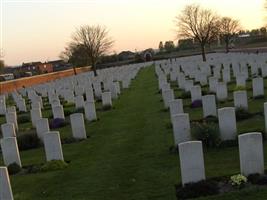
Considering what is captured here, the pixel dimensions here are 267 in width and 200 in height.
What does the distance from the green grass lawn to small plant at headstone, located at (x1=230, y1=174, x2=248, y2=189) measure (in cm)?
28

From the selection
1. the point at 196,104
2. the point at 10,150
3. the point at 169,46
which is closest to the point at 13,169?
the point at 10,150

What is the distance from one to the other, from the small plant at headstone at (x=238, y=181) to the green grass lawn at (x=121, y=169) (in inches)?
10.9

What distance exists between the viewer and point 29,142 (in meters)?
12.4

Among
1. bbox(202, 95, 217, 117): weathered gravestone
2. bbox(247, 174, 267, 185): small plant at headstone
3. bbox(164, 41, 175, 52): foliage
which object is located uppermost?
bbox(202, 95, 217, 117): weathered gravestone

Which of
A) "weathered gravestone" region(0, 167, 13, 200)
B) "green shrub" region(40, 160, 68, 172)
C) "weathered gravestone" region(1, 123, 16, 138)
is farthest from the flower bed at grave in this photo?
"weathered gravestone" region(1, 123, 16, 138)

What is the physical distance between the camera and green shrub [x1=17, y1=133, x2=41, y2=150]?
1233 centimetres

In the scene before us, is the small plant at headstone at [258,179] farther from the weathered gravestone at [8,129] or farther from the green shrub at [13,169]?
the weathered gravestone at [8,129]

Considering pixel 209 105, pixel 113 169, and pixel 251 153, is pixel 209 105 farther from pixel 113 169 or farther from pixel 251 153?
pixel 251 153

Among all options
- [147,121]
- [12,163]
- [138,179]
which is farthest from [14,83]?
[138,179]

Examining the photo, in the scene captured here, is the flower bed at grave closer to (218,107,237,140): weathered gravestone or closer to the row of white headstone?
the row of white headstone

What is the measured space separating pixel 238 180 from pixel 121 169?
258 cm

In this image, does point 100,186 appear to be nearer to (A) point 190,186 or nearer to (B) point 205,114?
(A) point 190,186

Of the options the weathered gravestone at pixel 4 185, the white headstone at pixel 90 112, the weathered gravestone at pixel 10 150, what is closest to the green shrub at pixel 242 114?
the white headstone at pixel 90 112

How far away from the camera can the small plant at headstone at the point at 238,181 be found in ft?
22.9
